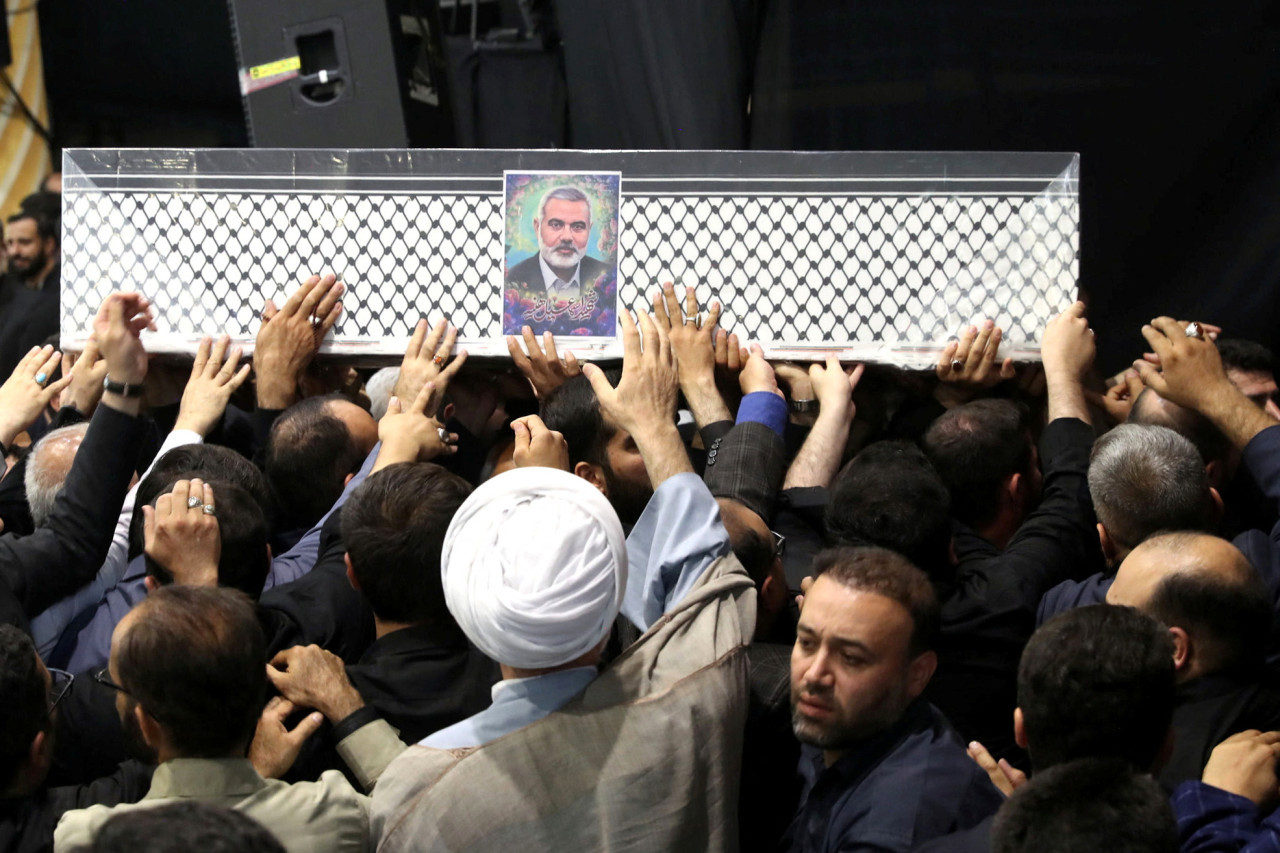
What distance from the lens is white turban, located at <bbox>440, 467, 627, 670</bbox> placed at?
1.45 meters

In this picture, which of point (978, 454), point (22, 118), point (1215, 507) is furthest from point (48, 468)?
point (22, 118)

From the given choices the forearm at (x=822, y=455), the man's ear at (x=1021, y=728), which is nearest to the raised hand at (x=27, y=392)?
the forearm at (x=822, y=455)

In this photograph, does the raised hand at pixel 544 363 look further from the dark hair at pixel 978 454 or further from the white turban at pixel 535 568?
the white turban at pixel 535 568

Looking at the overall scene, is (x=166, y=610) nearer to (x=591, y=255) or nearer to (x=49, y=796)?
(x=49, y=796)

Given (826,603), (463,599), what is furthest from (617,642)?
(463,599)

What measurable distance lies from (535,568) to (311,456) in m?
1.13

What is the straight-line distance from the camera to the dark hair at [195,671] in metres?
1.52

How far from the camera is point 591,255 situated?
265cm

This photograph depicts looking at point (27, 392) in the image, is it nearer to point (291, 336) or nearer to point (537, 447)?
point (291, 336)

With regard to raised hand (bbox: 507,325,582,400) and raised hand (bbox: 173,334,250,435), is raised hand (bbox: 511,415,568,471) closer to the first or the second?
raised hand (bbox: 507,325,582,400)

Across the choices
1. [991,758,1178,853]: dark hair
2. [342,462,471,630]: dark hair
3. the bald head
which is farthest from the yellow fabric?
[991,758,1178,853]: dark hair

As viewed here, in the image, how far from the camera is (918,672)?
170 centimetres

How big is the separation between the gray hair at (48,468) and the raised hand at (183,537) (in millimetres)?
492

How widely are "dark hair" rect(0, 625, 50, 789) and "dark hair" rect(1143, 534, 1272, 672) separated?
1.46 metres
